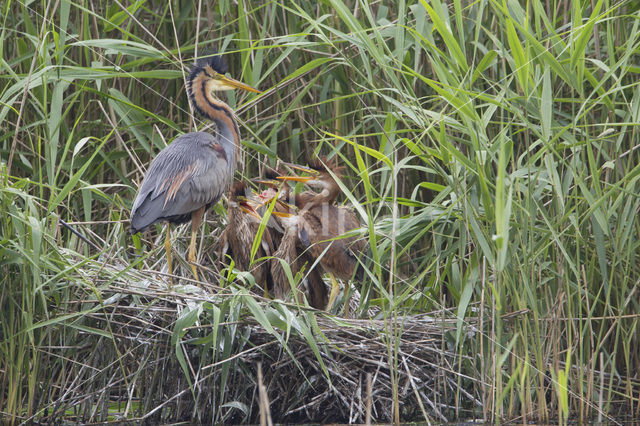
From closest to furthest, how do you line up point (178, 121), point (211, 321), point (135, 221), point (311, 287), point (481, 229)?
point (481, 229), point (211, 321), point (135, 221), point (311, 287), point (178, 121)

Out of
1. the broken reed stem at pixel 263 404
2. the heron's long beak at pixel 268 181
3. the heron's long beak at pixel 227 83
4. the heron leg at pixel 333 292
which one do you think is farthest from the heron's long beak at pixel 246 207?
the broken reed stem at pixel 263 404

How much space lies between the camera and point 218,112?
5051 mm

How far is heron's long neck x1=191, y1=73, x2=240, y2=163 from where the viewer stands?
4.99m

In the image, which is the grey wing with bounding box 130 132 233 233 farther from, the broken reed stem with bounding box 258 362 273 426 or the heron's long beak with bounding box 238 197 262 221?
the broken reed stem with bounding box 258 362 273 426

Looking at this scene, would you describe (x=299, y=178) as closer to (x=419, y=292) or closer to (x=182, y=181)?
(x=182, y=181)

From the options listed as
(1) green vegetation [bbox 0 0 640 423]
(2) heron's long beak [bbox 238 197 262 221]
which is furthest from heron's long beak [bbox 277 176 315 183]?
(1) green vegetation [bbox 0 0 640 423]

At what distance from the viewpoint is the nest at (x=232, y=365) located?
3754 millimetres

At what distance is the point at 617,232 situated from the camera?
3.77 meters

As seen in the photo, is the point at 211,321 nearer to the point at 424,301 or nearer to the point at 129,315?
the point at 129,315

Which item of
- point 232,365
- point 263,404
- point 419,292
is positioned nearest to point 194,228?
point 232,365

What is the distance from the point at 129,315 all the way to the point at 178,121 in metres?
1.91

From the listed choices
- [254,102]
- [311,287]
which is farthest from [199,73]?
[311,287]

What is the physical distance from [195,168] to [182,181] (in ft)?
0.33

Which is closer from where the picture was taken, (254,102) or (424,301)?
(424,301)
